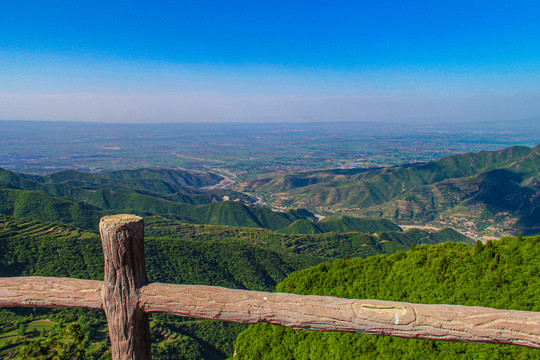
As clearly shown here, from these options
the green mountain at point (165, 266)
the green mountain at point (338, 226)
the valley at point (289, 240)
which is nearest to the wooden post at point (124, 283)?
the valley at point (289, 240)

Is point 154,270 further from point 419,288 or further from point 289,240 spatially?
point 419,288

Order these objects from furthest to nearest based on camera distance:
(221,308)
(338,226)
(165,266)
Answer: (338,226), (165,266), (221,308)

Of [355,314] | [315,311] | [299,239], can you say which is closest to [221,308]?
[315,311]

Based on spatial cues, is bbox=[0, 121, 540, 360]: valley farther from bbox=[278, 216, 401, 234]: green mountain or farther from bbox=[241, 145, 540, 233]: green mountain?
bbox=[241, 145, 540, 233]: green mountain

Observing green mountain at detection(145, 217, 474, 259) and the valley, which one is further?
green mountain at detection(145, 217, 474, 259)

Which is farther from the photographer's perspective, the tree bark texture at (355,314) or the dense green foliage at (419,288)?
the dense green foliage at (419,288)

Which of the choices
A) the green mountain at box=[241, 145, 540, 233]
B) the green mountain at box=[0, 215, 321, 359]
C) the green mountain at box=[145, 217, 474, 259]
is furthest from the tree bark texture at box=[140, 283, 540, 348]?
the green mountain at box=[241, 145, 540, 233]

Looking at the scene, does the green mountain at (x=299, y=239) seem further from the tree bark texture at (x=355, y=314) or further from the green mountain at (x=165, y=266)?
the tree bark texture at (x=355, y=314)
